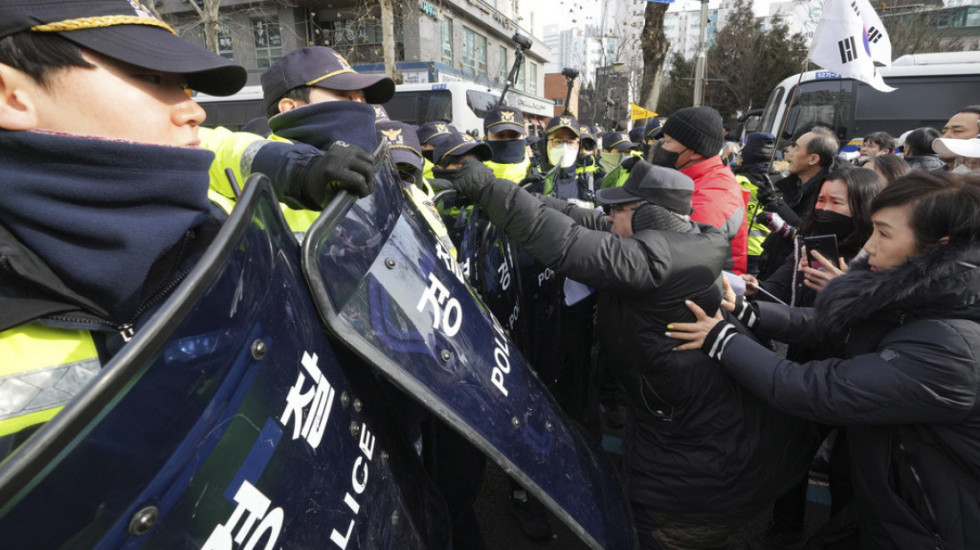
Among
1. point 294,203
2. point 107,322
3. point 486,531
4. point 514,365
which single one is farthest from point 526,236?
point 486,531

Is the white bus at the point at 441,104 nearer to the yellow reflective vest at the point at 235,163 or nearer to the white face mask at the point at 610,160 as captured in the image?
the white face mask at the point at 610,160

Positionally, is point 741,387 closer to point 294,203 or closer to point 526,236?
point 526,236

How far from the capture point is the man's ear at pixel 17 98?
0.67 meters

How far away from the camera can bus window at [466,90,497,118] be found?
1243cm

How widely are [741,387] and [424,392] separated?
4.73ft

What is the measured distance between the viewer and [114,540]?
0.48 metres

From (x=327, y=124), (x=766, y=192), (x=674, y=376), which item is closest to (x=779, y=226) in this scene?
(x=766, y=192)

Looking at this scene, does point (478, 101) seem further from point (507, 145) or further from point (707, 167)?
point (707, 167)

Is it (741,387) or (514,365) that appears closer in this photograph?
(514,365)

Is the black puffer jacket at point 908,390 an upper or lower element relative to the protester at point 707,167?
lower

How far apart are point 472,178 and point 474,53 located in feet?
101

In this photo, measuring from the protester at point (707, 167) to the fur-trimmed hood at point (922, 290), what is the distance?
1.16 metres

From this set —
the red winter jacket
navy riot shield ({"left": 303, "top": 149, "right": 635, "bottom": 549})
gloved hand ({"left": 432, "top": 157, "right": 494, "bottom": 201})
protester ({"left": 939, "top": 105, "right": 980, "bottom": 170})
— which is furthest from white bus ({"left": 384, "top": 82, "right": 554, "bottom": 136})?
navy riot shield ({"left": 303, "top": 149, "right": 635, "bottom": 549})

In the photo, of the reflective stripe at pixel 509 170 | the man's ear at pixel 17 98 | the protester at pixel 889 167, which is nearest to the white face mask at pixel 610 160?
the reflective stripe at pixel 509 170
